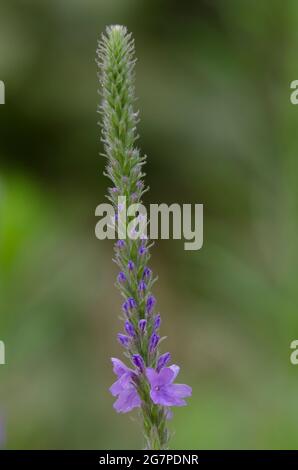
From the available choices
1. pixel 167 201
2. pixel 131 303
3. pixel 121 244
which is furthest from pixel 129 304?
pixel 167 201

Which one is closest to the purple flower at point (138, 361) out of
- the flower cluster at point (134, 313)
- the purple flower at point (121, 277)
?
the flower cluster at point (134, 313)

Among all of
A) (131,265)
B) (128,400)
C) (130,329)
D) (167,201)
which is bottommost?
(128,400)

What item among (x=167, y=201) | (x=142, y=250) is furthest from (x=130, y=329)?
(x=167, y=201)

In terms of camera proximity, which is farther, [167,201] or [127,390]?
[167,201]

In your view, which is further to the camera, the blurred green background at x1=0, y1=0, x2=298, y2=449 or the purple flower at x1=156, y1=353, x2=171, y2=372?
the blurred green background at x1=0, y1=0, x2=298, y2=449

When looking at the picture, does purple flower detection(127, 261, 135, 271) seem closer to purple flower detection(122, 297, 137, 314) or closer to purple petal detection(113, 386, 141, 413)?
purple flower detection(122, 297, 137, 314)

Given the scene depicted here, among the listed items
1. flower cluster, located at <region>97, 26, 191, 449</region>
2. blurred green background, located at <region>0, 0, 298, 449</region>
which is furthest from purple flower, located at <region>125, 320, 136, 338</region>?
blurred green background, located at <region>0, 0, 298, 449</region>

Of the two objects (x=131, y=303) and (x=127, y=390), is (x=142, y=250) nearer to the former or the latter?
(x=131, y=303)

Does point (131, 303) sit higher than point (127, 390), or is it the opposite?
point (131, 303)
